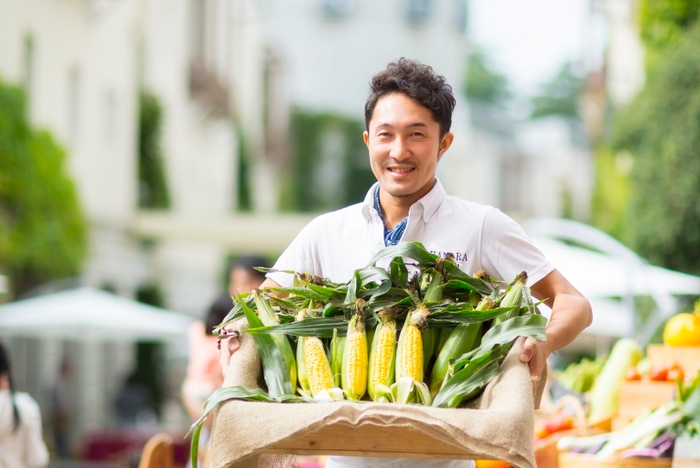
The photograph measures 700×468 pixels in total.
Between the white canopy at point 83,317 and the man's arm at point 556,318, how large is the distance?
513 inches

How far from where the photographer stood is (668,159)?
15617 mm

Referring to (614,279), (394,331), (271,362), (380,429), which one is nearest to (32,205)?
(614,279)

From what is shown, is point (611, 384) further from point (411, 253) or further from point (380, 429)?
point (380, 429)

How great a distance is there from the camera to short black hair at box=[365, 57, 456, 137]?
114 inches

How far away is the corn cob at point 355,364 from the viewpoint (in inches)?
105

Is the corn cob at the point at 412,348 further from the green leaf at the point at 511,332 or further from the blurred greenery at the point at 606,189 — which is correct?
the blurred greenery at the point at 606,189

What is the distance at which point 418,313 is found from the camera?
2.74 meters

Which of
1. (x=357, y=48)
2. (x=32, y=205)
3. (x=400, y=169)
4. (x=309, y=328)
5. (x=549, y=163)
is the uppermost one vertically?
(x=357, y=48)

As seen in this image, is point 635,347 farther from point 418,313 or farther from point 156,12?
point 156,12

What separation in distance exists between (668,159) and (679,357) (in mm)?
10533

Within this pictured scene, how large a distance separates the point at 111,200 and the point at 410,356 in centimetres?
2287

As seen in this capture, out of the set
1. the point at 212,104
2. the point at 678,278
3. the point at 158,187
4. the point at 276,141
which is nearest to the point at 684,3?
the point at 678,278

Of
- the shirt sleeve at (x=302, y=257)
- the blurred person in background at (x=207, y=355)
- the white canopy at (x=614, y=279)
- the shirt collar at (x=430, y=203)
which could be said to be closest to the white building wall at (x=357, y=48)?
the white canopy at (x=614, y=279)

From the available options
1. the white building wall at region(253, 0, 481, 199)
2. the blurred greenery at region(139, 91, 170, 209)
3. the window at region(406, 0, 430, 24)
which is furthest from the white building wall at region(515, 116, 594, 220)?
the blurred greenery at region(139, 91, 170, 209)
